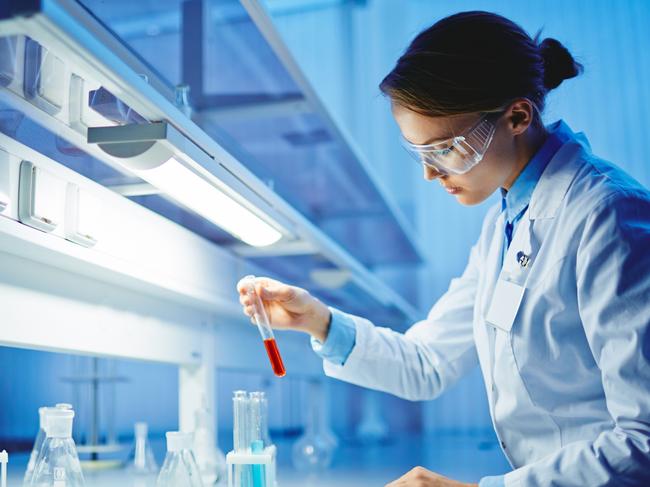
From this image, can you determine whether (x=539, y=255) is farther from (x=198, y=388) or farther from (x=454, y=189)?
(x=198, y=388)

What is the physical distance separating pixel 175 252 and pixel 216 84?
20.8 inches

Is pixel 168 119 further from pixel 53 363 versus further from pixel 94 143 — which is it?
pixel 53 363

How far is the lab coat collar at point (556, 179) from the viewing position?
4.09 feet

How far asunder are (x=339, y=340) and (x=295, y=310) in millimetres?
130

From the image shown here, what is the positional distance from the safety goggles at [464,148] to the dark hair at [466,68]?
32mm

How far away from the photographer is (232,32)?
1.69 m

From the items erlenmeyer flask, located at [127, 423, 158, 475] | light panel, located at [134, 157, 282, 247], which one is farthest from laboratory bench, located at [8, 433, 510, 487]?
light panel, located at [134, 157, 282, 247]

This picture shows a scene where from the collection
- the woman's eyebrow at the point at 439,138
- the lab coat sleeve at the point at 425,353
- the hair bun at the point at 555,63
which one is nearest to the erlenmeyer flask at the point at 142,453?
the lab coat sleeve at the point at 425,353

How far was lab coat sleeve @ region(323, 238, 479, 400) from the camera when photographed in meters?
1.60

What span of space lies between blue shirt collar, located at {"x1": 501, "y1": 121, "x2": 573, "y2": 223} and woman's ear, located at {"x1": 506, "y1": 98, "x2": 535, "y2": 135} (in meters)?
0.07

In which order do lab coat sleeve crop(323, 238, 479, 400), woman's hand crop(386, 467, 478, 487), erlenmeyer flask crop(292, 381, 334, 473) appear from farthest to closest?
erlenmeyer flask crop(292, 381, 334, 473)
lab coat sleeve crop(323, 238, 479, 400)
woman's hand crop(386, 467, 478, 487)

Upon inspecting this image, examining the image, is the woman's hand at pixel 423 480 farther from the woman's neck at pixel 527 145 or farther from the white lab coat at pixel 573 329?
the woman's neck at pixel 527 145

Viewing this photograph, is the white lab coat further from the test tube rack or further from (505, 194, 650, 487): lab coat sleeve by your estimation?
the test tube rack

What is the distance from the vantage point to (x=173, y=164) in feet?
3.55
